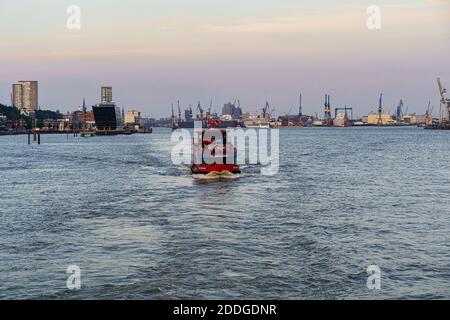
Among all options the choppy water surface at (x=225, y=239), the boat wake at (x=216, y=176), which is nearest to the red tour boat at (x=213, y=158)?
the boat wake at (x=216, y=176)

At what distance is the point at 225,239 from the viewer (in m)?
30.6

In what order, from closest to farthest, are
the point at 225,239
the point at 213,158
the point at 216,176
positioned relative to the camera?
the point at 225,239, the point at 216,176, the point at 213,158

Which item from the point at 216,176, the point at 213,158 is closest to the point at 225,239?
the point at 216,176

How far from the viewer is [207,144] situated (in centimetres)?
7175

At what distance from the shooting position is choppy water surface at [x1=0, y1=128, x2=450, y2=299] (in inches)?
877

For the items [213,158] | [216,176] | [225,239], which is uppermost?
[213,158]

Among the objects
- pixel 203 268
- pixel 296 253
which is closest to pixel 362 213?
pixel 296 253

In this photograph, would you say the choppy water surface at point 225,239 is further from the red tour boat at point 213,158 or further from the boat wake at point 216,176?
the red tour boat at point 213,158

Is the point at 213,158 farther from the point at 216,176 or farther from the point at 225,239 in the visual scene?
the point at 225,239

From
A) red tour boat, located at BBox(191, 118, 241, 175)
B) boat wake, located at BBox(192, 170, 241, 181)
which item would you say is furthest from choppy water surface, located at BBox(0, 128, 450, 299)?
red tour boat, located at BBox(191, 118, 241, 175)

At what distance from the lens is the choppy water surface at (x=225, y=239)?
2228cm

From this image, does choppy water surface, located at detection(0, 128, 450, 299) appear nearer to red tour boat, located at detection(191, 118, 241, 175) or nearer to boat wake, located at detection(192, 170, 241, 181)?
boat wake, located at detection(192, 170, 241, 181)
